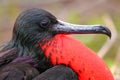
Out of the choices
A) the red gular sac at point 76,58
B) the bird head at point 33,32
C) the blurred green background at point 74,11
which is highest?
the bird head at point 33,32

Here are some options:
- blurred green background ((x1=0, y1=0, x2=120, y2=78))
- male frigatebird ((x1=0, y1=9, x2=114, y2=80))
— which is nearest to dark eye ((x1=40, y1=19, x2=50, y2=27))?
male frigatebird ((x1=0, y1=9, x2=114, y2=80))

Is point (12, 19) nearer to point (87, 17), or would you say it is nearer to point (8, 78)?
point (87, 17)

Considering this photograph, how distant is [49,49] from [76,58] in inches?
6.3

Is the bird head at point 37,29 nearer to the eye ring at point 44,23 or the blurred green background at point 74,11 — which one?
the eye ring at point 44,23

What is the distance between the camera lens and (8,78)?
118 inches

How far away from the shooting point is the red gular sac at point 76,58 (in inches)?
122

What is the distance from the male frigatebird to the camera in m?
3.12

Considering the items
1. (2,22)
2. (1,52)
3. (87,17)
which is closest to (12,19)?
(2,22)

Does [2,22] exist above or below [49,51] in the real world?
below

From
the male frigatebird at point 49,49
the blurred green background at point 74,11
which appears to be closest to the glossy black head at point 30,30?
the male frigatebird at point 49,49

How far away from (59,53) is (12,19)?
3.40 m

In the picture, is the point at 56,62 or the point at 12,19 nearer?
the point at 56,62

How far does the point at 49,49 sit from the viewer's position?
10.5ft

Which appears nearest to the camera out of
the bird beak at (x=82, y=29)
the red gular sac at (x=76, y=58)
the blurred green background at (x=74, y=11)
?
the red gular sac at (x=76, y=58)
